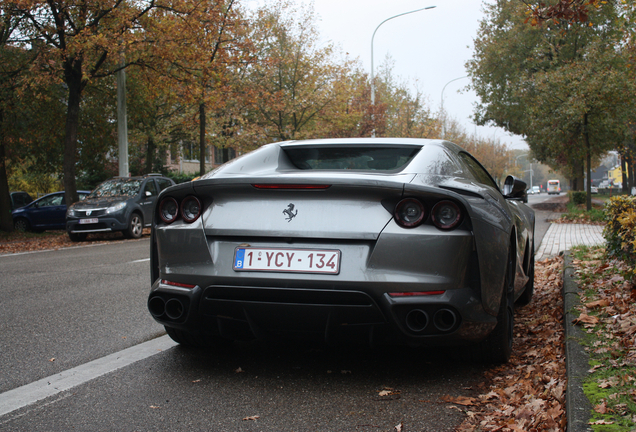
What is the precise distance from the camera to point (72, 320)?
541 centimetres

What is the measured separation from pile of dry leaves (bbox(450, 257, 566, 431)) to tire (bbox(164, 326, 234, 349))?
159cm

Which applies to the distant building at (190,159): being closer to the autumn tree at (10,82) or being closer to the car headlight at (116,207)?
the autumn tree at (10,82)

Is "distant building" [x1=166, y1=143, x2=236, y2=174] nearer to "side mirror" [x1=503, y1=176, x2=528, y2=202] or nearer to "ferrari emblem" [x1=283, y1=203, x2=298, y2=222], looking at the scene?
"side mirror" [x1=503, y1=176, x2=528, y2=202]

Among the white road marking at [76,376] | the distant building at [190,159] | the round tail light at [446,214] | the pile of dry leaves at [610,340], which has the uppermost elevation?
the distant building at [190,159]

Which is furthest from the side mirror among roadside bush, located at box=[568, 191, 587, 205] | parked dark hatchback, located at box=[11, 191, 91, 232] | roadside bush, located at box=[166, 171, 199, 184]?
roadside bush, located at box=[166, 171, 199, 184]

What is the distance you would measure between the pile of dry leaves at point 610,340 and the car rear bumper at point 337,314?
628mm

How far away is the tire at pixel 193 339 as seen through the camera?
3975mm

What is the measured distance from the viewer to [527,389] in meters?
3.26

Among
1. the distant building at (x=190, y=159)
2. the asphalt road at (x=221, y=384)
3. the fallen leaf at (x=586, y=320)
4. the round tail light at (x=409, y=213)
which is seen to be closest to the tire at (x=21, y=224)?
the asphalt road at (x=221, y=384)

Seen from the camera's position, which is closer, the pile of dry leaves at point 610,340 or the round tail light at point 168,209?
the pile of dry leaves at point 610,340

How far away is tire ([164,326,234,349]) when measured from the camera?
397 centimetres

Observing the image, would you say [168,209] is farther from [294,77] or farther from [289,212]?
[294,77]

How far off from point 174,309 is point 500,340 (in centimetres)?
183

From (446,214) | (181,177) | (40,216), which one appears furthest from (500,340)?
(181,177)
